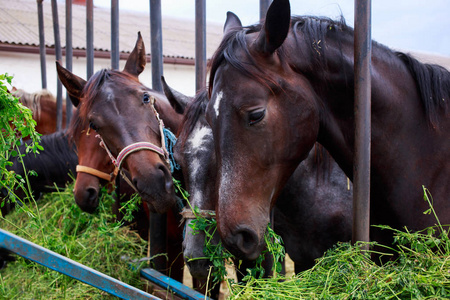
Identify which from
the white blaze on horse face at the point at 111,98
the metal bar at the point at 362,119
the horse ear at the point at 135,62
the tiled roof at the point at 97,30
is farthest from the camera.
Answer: the tiled roof at the point at 97,30

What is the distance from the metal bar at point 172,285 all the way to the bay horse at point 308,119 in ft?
1.84

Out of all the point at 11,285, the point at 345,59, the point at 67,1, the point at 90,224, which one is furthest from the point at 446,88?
the point at 67,1

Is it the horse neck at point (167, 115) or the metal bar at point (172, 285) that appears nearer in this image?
the metal bar at point (172, 285)

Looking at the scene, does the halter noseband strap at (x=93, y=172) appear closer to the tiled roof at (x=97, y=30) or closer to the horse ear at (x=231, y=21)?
the horse ear at (x=231, y=21)

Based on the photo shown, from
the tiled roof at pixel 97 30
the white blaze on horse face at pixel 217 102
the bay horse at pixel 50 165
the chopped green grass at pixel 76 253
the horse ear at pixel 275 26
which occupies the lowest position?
the chopped green grass at pixel 76 253

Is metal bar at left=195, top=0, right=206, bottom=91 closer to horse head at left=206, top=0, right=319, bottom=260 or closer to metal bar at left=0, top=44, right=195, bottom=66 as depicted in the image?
horse head at left=206, top=0, right=319, bottom=260

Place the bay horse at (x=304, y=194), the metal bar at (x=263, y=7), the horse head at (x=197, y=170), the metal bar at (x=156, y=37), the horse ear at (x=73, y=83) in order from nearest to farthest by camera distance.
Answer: the horse head at (x=197, y=170)
the bay horse at (x=304, y=194)
the metal bar at (x=263, y=7)
the horse ear at (x=73, y=83)
the metal bar at (x=156, y=37)

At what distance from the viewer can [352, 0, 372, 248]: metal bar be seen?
1789 millimetres

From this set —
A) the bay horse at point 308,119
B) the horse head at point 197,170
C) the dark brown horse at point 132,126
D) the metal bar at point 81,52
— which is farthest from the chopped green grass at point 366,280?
the metal bar at point 81,52

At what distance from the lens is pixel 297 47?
191 centimetres

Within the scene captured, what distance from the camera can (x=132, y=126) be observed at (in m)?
2.84

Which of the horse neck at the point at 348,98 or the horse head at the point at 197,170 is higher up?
the horse neck at the point at 348,98

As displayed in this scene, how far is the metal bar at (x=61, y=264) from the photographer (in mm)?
1260

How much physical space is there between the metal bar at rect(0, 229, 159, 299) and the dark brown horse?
1171 mm
